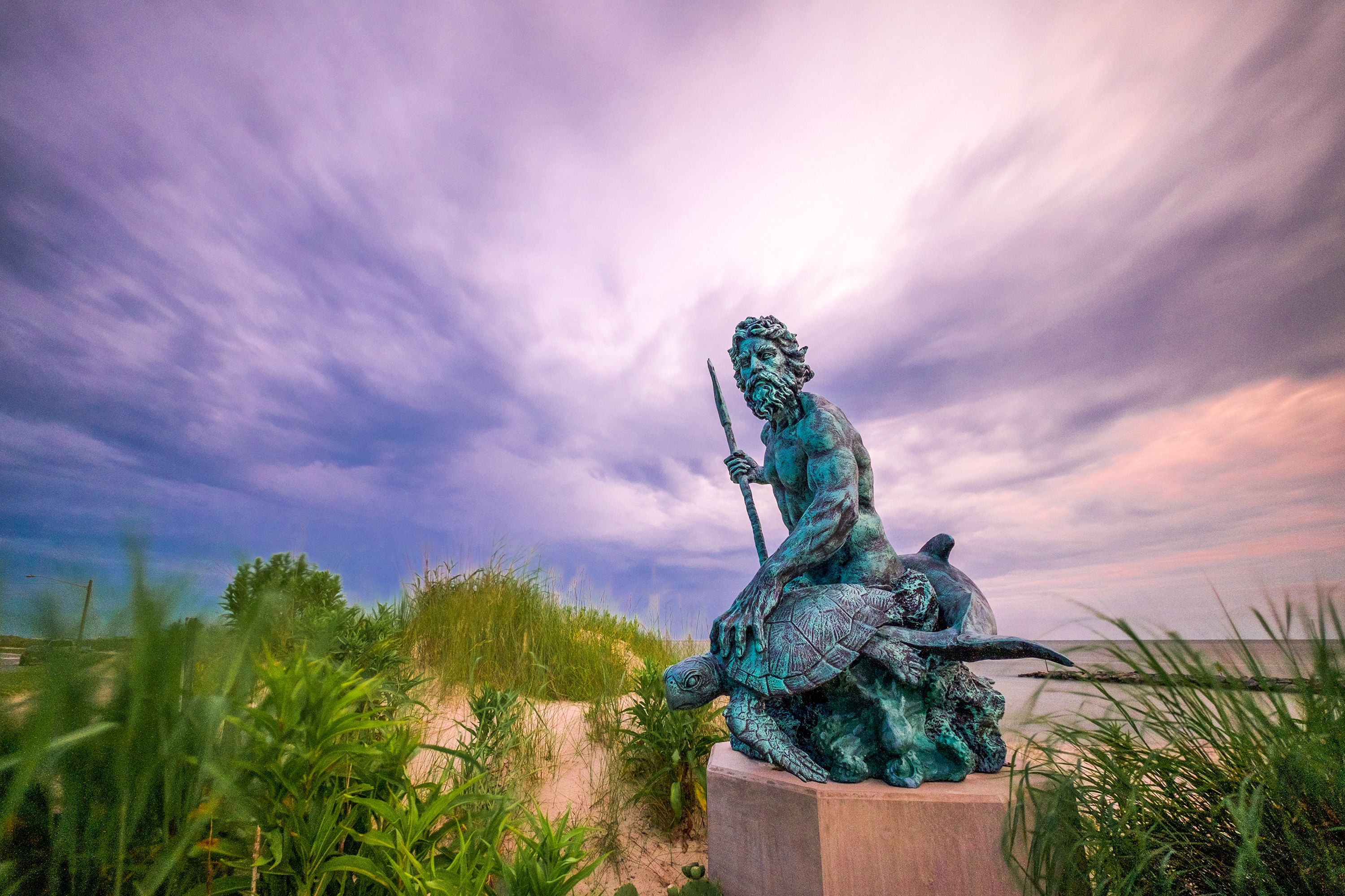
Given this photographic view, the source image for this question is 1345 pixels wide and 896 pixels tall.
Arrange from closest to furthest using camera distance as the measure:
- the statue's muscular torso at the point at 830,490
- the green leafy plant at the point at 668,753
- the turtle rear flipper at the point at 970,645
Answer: the turtle rear flipper at the point at 970,645, the statue's muscular torso at the point at 830,490, the green leafy plant at the point at 668,753

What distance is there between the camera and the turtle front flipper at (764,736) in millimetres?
2588

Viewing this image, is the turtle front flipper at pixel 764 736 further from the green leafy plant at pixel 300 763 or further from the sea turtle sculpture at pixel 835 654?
the green leafy plant at pixel 300 763

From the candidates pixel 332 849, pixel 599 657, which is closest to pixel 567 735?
pixel 599 657

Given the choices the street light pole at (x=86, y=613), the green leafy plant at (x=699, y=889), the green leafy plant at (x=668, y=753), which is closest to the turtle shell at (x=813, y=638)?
the green leafy plant at (x=699, y=889)

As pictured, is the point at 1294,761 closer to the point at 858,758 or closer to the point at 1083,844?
the point at 1083,844

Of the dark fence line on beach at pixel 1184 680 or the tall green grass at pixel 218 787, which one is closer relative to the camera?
the tall green grass at pixel 218 787

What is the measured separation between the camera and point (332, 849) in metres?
1.69

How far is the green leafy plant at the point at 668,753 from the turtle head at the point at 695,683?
865 mm

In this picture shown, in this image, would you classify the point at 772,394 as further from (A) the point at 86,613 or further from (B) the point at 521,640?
(B) the point at 521,640

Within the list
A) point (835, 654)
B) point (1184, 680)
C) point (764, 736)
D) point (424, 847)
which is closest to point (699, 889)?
point (764, 736)

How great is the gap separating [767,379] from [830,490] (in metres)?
0.65

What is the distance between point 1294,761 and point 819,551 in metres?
1.60

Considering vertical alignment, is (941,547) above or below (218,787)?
above

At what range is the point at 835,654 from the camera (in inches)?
104
